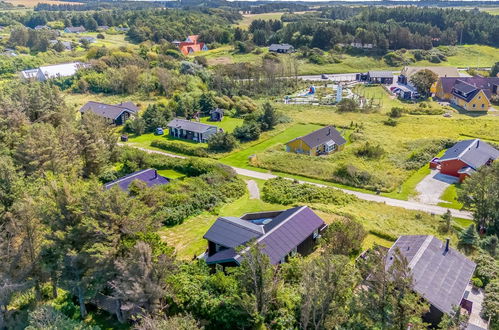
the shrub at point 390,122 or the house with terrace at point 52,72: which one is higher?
the house with terrace at point 52,72

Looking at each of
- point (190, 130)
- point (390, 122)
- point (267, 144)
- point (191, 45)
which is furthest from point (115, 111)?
point (191, 45)

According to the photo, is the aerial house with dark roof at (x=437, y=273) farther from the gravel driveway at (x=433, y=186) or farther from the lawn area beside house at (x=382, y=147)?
the lawn area beside house at (x=382, y=147)

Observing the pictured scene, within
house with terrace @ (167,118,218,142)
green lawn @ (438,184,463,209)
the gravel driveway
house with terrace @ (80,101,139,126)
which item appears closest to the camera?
green lawn @ (438,184,463,209)

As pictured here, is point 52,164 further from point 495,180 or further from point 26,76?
point 26,76

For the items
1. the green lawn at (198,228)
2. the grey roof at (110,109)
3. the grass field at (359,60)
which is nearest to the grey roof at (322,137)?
the green lawn at (198,228)

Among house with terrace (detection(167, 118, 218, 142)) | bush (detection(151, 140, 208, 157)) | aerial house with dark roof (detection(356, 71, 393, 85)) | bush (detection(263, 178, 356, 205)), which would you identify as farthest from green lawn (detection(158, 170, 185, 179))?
aerial house with dark roof (detection(356, 71, 393, 85))

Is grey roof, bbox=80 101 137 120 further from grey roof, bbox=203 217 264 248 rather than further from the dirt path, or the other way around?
grey roof, bbox=203 217 264 248

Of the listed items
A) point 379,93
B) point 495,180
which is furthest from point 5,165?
point 379,93
